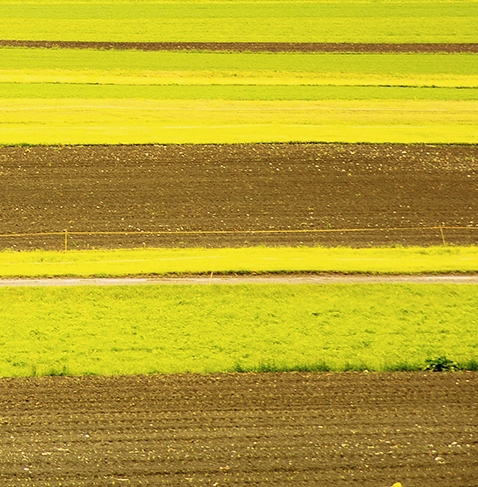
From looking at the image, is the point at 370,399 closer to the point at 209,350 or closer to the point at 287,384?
the point at 287,384

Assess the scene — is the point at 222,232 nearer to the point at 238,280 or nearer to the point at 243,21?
the point at 238,280

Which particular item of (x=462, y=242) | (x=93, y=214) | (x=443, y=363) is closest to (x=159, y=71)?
(x=93, y=214)

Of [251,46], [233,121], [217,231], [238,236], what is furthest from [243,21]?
[238,236]

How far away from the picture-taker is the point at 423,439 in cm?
2114

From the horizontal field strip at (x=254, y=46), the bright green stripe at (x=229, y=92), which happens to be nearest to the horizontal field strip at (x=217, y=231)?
the bright green stripe at (x=229, y=92)

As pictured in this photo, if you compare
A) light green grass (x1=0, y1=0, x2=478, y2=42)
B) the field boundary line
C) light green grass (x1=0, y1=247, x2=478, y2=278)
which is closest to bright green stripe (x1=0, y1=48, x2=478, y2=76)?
light green grass (x1=0, y1=0, x2=478, y2=42)

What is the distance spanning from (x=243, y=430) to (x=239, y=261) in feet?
36.4

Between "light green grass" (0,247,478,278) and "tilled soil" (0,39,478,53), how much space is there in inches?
957

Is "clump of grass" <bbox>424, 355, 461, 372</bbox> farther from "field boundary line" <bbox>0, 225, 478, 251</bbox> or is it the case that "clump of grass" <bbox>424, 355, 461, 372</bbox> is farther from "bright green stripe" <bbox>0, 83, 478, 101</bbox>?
"bright green stripe" <bbox>0, 83, 478, 101</bbox>

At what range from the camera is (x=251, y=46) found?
55.1 metres

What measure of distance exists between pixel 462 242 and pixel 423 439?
1466cm

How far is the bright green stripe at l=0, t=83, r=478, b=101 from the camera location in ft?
156

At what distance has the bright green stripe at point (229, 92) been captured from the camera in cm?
4744

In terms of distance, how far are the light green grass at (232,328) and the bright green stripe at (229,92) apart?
19700 mm
